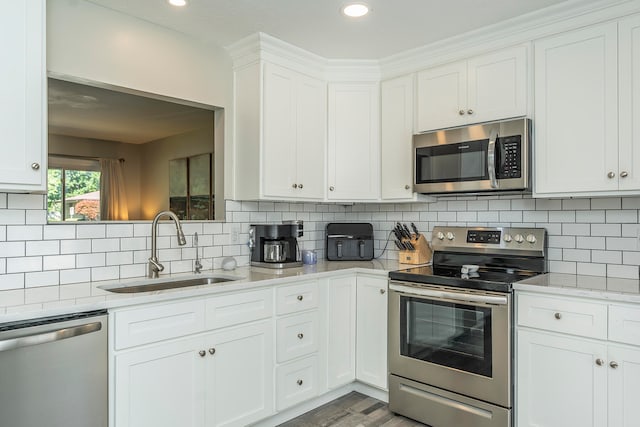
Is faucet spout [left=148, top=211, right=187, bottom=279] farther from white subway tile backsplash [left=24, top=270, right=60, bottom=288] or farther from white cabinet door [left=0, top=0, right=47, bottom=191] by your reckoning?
white cabinet door [left=0, top=0, right=47, bottom=191]

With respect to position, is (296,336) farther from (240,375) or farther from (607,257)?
(607,257)

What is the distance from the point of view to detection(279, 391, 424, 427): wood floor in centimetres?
263

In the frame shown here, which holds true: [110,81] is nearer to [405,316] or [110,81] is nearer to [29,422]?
[29,422]

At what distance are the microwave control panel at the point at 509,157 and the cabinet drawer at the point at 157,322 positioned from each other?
74.0 inches

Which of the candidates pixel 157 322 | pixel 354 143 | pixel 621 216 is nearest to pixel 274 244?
pixel 354 143

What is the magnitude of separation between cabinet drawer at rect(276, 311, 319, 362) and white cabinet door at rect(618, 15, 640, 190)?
1888 mm

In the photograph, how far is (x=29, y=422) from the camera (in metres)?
1.61

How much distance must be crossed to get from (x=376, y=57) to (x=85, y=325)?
255cm

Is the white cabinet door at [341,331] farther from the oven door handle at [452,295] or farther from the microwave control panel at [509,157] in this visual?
the microwave control panel at [509,157]

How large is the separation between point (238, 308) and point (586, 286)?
1.79 metres

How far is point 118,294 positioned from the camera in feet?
6.40

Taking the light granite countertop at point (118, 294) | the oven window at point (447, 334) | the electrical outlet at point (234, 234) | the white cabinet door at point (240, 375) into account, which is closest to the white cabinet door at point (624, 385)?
the oven window at point (447, 334)

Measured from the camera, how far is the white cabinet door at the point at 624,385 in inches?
76.8

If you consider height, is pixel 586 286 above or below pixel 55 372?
above
